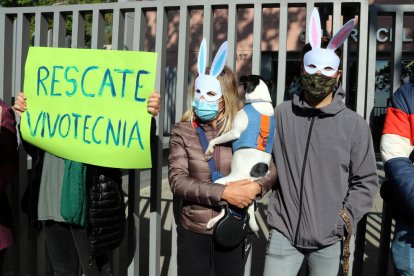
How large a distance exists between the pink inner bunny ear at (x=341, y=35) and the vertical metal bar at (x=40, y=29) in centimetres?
233

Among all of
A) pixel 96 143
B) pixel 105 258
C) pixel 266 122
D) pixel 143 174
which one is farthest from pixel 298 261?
pixel 143 174

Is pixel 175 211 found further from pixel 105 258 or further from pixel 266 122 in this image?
pixel 266 122

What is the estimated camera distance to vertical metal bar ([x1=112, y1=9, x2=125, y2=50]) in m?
3.52

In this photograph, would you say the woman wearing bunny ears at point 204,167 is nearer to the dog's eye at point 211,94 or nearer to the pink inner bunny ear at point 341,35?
the dog's eye at point 211,94

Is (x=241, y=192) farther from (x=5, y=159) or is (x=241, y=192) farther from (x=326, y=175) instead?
(x=5, y=159)

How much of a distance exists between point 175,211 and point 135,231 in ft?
1.44

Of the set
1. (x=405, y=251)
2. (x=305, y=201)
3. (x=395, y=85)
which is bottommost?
(x=405, y=251)

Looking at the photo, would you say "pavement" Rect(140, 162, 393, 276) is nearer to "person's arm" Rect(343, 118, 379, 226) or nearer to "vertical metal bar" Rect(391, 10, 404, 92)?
"person's arm" Rect(343, 118, 379, 226)

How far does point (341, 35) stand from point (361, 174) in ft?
2.49

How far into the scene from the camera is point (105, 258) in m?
3.00

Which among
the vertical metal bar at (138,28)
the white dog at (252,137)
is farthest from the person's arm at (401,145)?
the vertical metal bar at (138,28)

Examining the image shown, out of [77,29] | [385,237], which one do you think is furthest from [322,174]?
[77,29]

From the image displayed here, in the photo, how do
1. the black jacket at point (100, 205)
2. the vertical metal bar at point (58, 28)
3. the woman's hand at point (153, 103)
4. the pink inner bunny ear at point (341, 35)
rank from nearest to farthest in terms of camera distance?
the pink inner bunny ear at point (341, 35), the black jacket at point (100, 205), the woman's hand at point (153, 103), the vertical metal bar at point (58, 28)

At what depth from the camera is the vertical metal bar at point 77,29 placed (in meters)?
3.61
